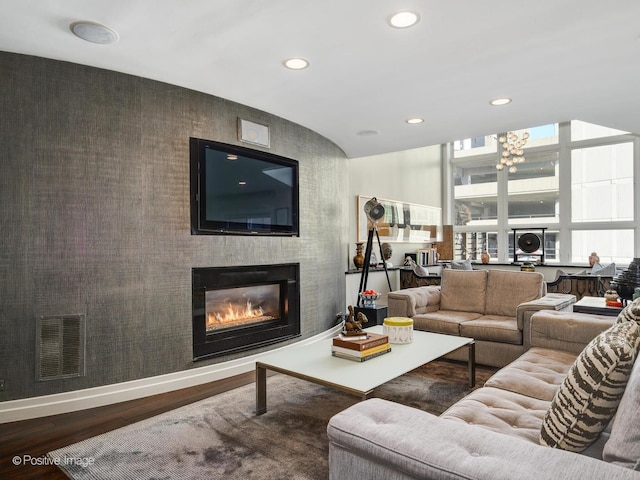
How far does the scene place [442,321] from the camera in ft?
12.3

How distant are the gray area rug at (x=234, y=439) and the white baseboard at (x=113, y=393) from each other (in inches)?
16.5

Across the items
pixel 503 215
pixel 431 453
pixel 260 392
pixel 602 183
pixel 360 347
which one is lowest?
pixel 260 392

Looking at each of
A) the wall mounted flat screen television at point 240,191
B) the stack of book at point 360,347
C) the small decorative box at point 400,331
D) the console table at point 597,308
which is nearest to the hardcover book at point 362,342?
the stack of book at point 360,347

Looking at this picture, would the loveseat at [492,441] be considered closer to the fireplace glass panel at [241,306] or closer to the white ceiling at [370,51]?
the white ceiling at [370,51]

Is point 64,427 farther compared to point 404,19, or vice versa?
point 64,427

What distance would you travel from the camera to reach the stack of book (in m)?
2.50

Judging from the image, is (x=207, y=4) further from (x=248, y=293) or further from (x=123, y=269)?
(x=248, y=293)

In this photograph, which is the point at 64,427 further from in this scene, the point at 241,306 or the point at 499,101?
the point at 499,101

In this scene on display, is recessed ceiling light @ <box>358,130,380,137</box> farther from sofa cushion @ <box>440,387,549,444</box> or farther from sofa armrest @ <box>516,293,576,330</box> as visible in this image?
sofa cushion @ <box>440,387,549,444</box>

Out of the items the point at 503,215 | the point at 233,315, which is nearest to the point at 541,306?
the point at 233,315

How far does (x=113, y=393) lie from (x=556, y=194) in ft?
26.6

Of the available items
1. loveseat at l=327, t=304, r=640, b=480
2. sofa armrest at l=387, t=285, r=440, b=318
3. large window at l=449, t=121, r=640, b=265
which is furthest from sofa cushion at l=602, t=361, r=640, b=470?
large window at l=449, t=121, r=640, b=265

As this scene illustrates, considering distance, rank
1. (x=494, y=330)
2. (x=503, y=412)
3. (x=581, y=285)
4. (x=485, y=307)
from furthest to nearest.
→ (x=581, y=285), (x=485, y=307), (x=494, y=330), (x=503, y=412)

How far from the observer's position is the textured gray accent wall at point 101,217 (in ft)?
8.64
